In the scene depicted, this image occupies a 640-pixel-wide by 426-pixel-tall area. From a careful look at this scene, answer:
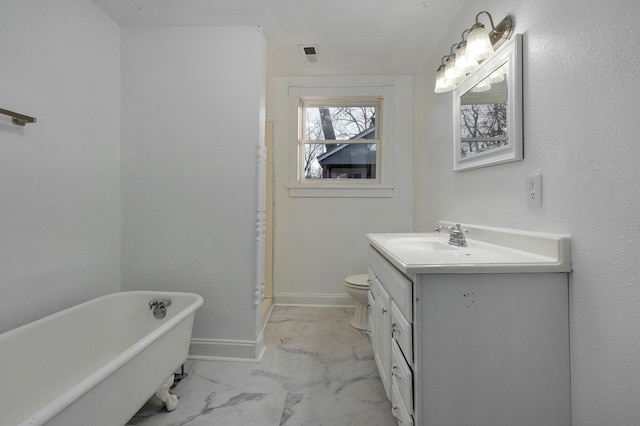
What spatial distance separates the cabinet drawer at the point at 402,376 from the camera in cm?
97

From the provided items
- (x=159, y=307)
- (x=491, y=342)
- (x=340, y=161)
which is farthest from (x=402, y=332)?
(x=340, y=161)

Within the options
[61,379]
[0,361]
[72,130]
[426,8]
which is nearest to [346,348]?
[61,379]

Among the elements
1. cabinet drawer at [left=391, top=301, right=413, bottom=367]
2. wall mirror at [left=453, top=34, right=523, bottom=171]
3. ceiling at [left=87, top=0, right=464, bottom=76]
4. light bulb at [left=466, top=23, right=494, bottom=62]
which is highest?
ceiling at [left=87, top=0, right=464, bottom=76]

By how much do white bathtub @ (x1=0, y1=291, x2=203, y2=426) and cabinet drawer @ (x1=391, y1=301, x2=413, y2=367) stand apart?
39.1 inches

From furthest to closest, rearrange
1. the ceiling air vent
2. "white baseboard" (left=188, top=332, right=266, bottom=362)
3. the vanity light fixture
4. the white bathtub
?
the ceiling air vent → "white baseboard" (left=188, top=332, right=266, bottom=362) → the vanity light fixture → the white bathtub

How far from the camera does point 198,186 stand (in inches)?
75.0

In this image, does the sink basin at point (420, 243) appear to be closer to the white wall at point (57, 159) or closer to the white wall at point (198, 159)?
the white wall at point (198, 159)

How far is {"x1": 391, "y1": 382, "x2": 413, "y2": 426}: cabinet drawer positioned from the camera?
0.98 m

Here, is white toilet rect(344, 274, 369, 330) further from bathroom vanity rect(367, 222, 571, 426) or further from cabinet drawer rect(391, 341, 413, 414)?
bathroom vanity rect(367, 222, 571, 426)

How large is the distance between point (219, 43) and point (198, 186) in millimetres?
945

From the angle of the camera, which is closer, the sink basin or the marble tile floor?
the marble tile floor

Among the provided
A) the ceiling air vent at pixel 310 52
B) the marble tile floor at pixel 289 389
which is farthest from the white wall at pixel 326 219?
the marble tile floor at pixel 289 389

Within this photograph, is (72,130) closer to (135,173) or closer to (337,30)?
(135,173)

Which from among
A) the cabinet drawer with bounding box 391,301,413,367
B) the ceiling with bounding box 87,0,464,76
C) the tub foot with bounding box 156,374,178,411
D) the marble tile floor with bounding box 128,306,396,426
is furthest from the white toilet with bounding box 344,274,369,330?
the ceiling with bounding box 87,0,464,76
